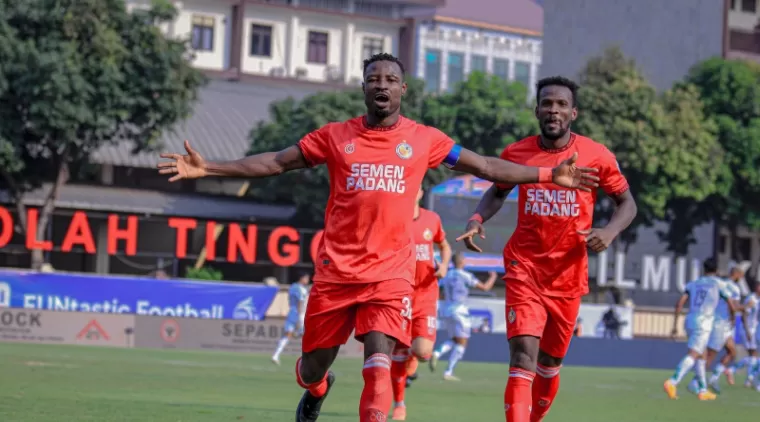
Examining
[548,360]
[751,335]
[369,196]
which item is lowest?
[751,335]

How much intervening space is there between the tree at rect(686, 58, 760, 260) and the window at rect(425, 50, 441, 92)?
28.5m

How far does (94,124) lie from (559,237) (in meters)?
35.8

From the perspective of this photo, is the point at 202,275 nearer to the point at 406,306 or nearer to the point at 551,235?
the point at 551,235

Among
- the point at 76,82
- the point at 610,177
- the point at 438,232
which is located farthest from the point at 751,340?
the point at 76,82

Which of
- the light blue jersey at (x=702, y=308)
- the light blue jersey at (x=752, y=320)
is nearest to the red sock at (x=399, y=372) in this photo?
the light blue jersey at (x=702, y=308)

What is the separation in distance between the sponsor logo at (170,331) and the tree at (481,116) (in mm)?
20414

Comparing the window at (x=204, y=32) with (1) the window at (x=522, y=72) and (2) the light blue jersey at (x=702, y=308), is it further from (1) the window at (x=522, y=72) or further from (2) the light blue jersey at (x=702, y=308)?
(2) the light blue jersey at (x=702, y=308)

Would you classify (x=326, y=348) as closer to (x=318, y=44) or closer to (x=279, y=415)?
(x=279, y=415)

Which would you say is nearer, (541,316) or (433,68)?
(541,316)

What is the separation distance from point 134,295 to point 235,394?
65.5 feet

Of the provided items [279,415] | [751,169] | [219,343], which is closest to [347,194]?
[279,415]

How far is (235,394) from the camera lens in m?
17.7

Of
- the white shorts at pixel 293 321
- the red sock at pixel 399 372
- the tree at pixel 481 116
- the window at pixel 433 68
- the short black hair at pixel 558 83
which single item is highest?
the window at pixel 433 68

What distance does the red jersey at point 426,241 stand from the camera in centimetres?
1633
